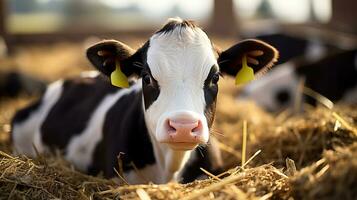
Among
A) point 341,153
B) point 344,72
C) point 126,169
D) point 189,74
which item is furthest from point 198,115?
point 344,72

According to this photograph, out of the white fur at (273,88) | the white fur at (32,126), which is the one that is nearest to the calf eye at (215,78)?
the white fur at (32,126)

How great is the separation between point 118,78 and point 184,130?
110cm

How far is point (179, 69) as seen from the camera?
3771mm

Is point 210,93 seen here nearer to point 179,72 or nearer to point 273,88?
point 179,72

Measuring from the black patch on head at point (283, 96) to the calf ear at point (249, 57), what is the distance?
15.5ft

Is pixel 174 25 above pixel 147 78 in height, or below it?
above

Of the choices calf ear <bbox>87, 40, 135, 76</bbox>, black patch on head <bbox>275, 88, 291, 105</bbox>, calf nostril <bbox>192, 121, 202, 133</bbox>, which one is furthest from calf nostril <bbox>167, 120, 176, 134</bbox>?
black patch on head <bbox>275, 88, 291, 105</bbox>

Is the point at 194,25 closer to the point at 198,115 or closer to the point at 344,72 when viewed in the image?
the point at 198,115

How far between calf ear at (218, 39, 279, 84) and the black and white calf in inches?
172

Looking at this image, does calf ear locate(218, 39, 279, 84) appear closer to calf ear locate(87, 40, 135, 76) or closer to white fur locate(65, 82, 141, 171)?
calf ear locate(87, 40, 135, 76)

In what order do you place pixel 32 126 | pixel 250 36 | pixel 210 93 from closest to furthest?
1. pixel 210 93
2. pixel 32 126
3. pixel 250 36

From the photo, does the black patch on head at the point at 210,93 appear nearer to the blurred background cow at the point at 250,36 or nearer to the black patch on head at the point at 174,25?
the black patch on head at the point at 174,25

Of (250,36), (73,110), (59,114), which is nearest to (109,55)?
(73,110)

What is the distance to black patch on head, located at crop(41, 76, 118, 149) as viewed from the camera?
5691 millimetres
